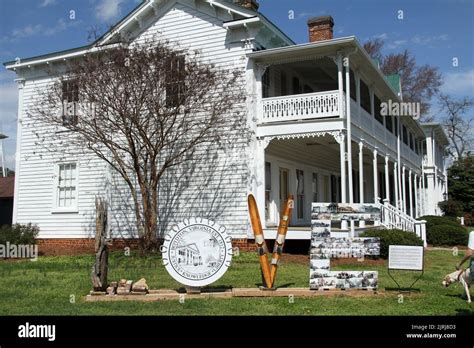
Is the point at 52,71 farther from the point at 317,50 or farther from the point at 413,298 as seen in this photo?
the point at 413,298

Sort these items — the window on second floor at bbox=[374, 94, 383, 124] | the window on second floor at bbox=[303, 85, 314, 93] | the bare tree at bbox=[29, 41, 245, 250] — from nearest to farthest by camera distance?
the bare tree at bbox=[29, 41, 245, 250] → the window on second floor at bbox=[303, 85, 314, 93] → the window on second floor at bbox=[374, 94, 383, 124]

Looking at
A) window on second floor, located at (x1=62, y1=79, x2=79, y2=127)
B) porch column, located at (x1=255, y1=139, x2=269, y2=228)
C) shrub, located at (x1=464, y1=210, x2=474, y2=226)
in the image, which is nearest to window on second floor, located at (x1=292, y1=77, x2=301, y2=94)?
porch column, located at (x1=255, y1=139, x2=269, y2=228)

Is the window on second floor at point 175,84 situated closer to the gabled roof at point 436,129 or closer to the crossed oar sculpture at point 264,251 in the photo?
the crossed oar sculpture at point 264,251

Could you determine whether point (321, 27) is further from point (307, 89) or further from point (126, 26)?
point (126, 26)

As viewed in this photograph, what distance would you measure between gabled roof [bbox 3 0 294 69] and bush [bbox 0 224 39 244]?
612 centimetres

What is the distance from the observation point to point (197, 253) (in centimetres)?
760

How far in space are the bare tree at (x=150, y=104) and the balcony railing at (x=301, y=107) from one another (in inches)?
38.2

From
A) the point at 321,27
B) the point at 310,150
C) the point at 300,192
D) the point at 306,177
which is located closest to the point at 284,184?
the point at 300,192

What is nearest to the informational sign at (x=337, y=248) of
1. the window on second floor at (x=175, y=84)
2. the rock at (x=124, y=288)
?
the rock at (x=124, y=288)

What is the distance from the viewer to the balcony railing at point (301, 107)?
562 inches

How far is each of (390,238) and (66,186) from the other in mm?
11661

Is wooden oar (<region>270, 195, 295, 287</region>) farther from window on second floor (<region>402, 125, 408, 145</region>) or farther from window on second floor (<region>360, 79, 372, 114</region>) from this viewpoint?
window on second floor (<region>402, 125, 408, 145</region>)

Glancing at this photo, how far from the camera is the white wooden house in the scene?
47.8 ft

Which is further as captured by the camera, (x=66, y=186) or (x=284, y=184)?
(x=66, y=186)
